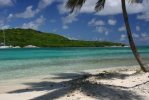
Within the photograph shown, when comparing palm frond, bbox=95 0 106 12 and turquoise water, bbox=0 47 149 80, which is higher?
palm frond, bbox=95 0 106 12

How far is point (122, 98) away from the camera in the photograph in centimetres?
1216

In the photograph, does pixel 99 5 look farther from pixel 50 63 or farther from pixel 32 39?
pixel 32 39

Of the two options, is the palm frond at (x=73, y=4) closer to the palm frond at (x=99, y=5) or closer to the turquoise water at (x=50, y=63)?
the palm frond at (x=99, y=5)

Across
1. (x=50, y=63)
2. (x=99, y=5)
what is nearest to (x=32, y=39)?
(x=50, y=63)

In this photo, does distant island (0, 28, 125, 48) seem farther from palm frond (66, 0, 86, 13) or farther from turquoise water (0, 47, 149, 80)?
palm frond (66, 0, 86, 13)

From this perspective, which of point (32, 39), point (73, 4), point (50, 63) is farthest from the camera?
point (32, 39)

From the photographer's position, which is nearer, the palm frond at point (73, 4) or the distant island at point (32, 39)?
the palm frond at point (73, 4)

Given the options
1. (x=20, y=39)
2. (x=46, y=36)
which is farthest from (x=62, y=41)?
(x=20, y=39)

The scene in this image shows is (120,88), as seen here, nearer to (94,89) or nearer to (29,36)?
(94,89)

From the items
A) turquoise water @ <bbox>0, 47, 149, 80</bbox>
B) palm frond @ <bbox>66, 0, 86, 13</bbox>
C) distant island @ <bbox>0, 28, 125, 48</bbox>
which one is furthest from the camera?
distant island @ <bbox>0, 28, 125, 48</bbox>

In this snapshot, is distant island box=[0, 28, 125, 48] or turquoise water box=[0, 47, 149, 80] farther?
distant island box=[0, 28, 125, 48]

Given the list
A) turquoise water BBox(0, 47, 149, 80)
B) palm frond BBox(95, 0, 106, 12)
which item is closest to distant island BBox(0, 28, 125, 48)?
turquoise water BBox(0, 47, 149, 80)

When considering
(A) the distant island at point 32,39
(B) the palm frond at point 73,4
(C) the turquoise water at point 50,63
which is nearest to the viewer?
(B) the palm frond at point 73,4

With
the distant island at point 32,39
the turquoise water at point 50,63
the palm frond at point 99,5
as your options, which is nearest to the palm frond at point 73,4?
the palm frond at point 99,5
